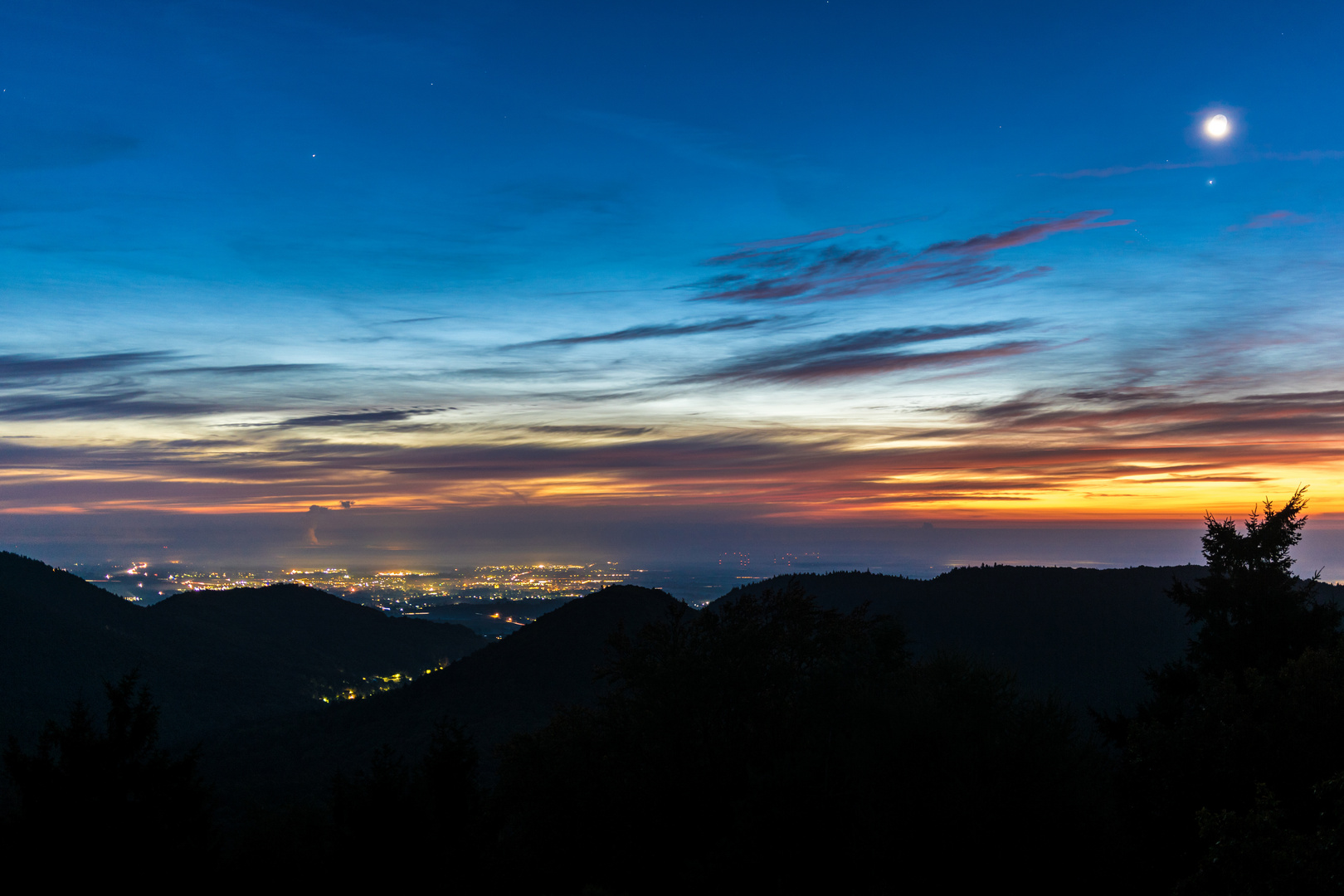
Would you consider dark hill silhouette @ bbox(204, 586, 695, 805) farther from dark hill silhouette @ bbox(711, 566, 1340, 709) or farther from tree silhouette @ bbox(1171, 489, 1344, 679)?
tree silhouette @ bbox(1171, 489, 1344, 679)

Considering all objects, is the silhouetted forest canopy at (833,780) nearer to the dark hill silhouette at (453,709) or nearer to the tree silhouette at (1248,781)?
the tree silhouette at (1248,781)

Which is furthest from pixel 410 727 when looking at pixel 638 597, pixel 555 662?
pixel 638 597

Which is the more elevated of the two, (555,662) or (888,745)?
(888,745)

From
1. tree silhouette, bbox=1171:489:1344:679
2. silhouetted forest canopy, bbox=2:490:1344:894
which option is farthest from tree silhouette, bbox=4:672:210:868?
tree silhouette, bbox=1171:489:1344:679

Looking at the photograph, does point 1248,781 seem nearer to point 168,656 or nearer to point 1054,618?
point 1054,618

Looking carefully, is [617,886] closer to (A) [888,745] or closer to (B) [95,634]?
(A) [888,745]

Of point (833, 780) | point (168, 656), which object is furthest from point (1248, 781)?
point (168, 656)
